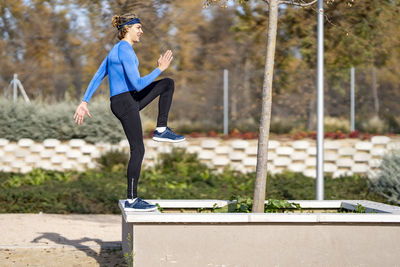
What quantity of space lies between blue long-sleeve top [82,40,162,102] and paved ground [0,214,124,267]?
6.01 feet

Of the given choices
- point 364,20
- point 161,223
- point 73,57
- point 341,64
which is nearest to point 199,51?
point 73,57

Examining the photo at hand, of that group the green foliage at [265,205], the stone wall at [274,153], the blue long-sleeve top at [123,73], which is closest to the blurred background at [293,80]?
the stone wall at [274,153]

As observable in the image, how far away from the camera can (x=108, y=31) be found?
9.74m

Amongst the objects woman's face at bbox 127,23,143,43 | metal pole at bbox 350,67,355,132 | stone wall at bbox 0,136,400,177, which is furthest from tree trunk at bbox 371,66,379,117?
woman's face at bbox 127,23,143,43

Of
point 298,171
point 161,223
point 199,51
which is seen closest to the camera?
point 161,223

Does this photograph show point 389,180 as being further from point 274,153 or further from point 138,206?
point 138,206

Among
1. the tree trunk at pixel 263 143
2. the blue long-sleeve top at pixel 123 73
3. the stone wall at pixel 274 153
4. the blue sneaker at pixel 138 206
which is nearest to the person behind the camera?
the blue long-sleeve top at pixel 123 73

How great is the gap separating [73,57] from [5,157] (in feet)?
27.2

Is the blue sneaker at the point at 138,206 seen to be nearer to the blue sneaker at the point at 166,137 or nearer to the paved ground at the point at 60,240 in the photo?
the blue sneaker at the point at 166,137

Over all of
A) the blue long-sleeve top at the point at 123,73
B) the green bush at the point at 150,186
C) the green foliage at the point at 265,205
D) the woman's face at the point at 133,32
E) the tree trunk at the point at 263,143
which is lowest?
the green bush at the point at 150,186

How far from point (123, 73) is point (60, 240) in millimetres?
2990

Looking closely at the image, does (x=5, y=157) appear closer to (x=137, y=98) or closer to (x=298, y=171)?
(x=298, y=171)

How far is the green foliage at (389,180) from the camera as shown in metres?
10.0

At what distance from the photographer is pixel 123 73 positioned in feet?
16.5
